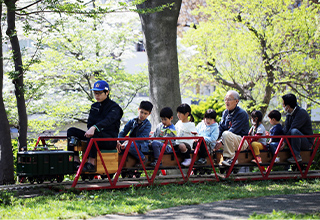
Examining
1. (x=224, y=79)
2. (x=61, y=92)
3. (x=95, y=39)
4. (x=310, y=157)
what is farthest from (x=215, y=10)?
(x=310, y=157)

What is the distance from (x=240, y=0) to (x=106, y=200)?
15268 millimetres

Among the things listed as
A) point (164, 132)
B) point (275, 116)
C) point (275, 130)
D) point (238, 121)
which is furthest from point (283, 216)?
point (275, 116)

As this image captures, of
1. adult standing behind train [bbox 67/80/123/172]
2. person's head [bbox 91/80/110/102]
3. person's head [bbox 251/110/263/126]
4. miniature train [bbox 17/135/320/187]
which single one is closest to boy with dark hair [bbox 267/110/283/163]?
miniature train [bbox 17/135/320/187]

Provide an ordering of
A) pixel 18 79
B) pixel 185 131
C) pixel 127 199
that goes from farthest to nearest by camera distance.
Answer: pixel 18 79
pixel 185 131
pixel 127 199

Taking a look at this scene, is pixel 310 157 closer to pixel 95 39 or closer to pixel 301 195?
pixel 301 195

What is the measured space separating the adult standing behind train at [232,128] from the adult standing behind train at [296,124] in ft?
4.48

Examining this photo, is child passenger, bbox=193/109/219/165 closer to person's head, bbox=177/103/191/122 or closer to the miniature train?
the miniature train

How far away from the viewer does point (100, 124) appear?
26.8 feet

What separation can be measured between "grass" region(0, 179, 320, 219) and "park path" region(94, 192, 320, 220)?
249 mm

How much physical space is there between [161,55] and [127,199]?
5093 mm

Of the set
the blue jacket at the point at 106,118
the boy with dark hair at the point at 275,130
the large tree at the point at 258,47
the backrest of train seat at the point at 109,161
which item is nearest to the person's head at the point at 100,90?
the blue jacket at the point at 106,118

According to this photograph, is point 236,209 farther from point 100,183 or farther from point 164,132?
point 164,132

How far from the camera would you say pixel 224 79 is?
71.4 feet

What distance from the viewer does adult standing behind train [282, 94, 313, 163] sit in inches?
408
